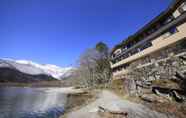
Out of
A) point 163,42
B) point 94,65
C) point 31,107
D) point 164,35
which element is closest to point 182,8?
point 164,35

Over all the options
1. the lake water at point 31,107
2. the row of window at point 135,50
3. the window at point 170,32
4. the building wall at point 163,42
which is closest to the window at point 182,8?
the window at point 170,32

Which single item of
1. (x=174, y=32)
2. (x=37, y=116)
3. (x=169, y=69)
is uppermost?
(x=174, y=32)

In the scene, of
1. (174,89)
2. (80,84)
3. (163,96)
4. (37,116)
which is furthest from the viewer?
(80,84)

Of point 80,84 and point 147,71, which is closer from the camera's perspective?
point 147,71

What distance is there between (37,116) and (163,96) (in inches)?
625

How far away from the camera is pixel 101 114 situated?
46.4 ft

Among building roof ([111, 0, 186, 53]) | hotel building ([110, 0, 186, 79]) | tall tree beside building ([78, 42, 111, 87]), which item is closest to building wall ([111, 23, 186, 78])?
hotel building ([110, 0, 186, 79])

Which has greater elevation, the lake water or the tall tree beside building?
the tall tree beside building

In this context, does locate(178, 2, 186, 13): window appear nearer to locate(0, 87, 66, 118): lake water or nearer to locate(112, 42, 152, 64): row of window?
locate(112, 42, 152, 64): row of window

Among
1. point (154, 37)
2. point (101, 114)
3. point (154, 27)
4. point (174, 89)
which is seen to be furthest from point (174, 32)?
point (101, 114)

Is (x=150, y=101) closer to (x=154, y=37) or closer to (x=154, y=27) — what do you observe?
(x=154, y=37)

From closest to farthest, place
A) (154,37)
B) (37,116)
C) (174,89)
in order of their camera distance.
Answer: (174,89), (37,116), (154,37)

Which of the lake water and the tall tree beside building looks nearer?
the lake water

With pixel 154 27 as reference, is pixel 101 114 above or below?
below
